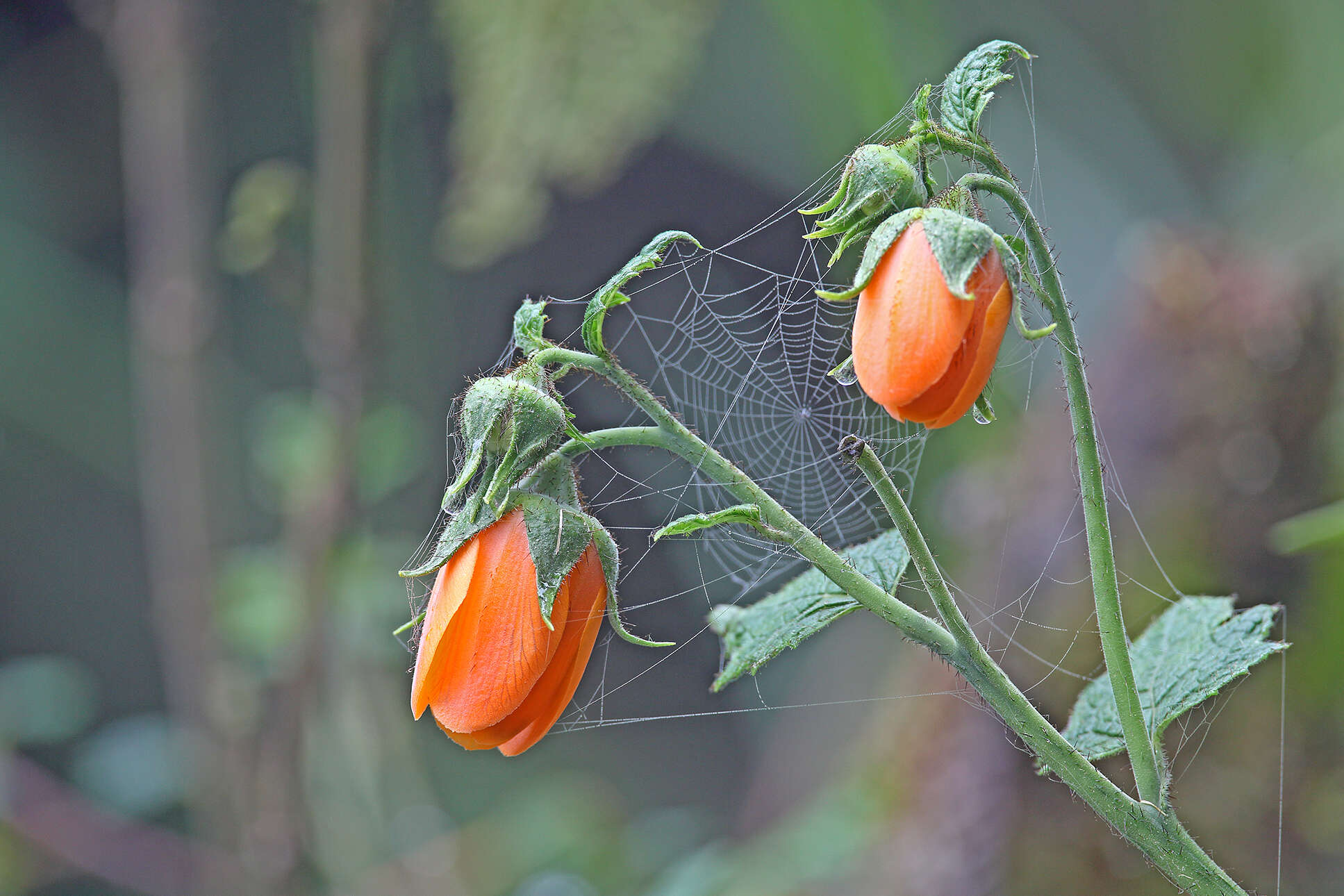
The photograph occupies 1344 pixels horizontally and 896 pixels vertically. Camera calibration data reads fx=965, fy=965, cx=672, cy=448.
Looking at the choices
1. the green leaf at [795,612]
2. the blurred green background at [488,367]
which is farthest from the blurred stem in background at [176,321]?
the green leaf at [795,612]

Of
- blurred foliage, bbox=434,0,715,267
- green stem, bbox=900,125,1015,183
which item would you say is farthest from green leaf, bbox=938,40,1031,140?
blurred foliage, bbox=434,0,715,267

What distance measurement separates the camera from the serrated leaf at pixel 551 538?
34cm

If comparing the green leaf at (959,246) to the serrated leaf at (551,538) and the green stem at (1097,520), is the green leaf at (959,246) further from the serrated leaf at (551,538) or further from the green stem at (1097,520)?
the serrated leaf at (551,538)

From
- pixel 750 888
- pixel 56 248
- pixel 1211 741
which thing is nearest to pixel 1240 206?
pixel 1211 741

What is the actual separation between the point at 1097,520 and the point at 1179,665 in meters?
0.13

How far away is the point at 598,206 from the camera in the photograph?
4.65 feet

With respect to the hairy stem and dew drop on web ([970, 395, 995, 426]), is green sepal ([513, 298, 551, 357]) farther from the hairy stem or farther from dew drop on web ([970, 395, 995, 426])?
dew drop on web ([970, 395, 995, 426])

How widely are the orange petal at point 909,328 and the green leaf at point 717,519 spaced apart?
0.05m

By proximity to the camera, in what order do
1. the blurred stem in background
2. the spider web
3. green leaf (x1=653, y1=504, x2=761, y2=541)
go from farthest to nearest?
the blurred stem in background, the spider web, green leaf (x1=653, y1=504, x2=761, y2=541)

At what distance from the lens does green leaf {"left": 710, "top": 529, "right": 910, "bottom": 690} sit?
1.14ft

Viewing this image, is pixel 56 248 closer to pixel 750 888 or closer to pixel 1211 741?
pixel 750 888

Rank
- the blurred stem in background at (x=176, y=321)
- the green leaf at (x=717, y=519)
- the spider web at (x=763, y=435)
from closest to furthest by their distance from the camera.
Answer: the green leaf at (x=717, y=519) < the spider web at (x=763, y=435) < the blurred stem in background at (x=176, y=321)

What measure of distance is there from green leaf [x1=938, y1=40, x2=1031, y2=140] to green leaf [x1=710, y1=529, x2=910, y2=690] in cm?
16

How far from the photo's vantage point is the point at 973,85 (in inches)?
12.7
